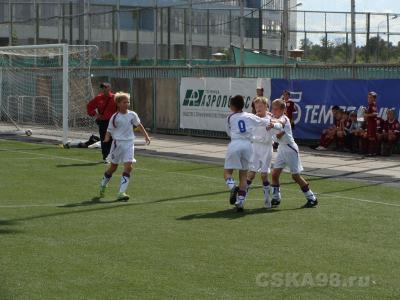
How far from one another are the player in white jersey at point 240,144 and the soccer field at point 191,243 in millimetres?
306

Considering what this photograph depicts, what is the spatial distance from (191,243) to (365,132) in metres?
13.1

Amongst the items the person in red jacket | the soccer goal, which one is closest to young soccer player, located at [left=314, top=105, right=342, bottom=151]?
the person in red jacket

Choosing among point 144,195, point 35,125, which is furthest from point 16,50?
point 144,195

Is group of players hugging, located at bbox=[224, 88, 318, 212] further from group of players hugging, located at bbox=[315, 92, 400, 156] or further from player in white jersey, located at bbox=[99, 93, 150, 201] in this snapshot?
group of players hugging, located at bbox=[315, 92, 400, 156]

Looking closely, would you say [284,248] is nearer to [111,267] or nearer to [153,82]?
[111,267]

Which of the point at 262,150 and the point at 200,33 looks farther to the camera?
the point at 200,33

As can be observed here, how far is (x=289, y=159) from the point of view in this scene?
42.5 feet

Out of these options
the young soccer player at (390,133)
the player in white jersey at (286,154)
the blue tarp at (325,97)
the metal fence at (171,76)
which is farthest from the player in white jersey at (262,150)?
the metal fence at (171,76)

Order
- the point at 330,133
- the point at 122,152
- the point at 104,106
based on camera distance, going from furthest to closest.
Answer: the point at 330,133, the point at 104,106, the point at 122,152

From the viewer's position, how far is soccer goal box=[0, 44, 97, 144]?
1109 inches

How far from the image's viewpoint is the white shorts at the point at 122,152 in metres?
13.9

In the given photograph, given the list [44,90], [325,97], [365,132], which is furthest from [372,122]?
[44,90]

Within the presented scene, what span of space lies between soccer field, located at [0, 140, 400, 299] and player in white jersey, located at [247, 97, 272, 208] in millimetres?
404

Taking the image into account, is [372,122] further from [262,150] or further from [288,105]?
[262,150]
